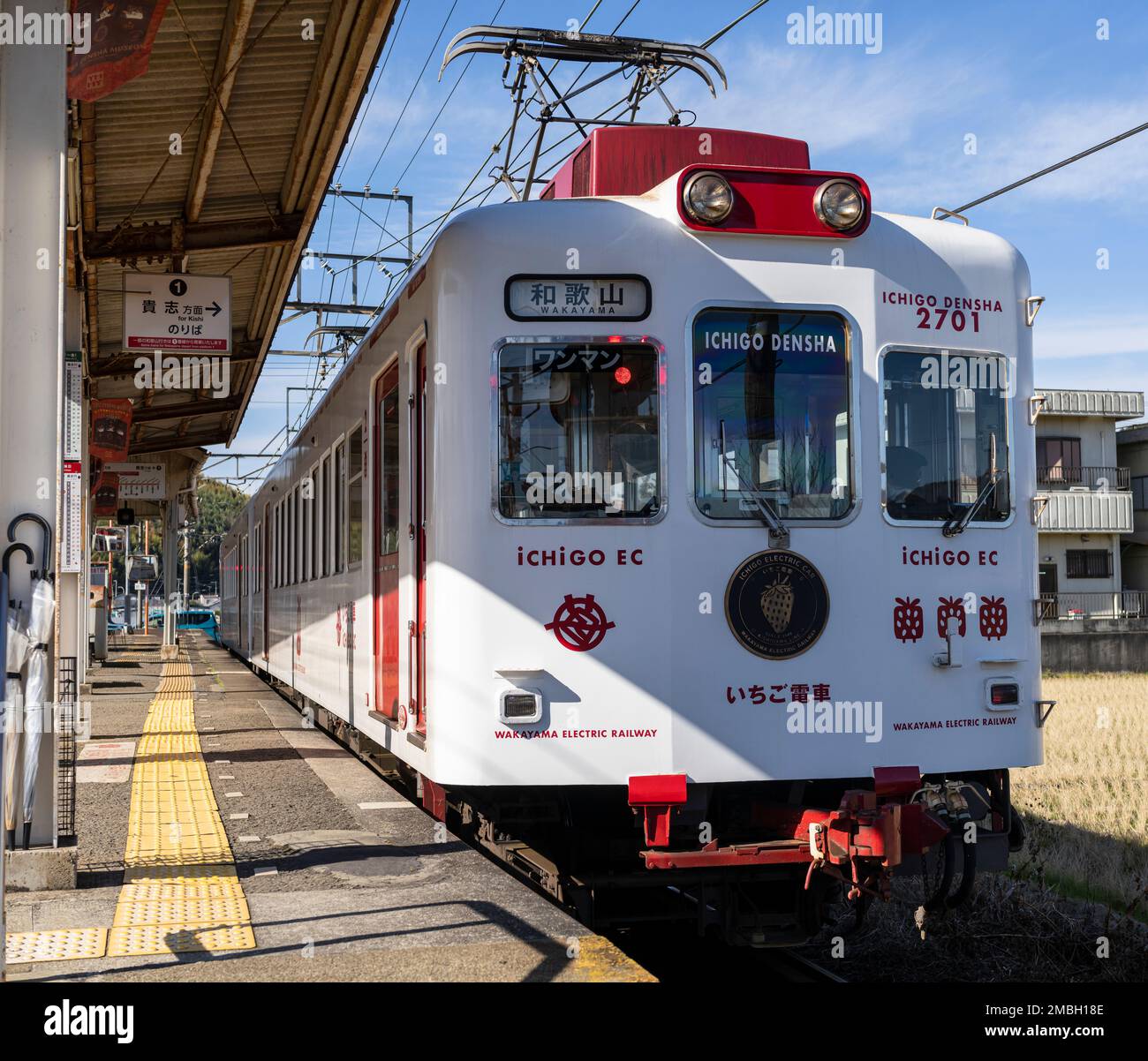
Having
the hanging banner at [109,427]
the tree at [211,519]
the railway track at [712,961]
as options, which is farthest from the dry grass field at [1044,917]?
the tree at [211,519]

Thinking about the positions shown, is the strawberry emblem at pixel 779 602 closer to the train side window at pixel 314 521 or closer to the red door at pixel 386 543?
the red door at pixel 386 543

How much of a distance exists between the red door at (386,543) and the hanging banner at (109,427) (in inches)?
402

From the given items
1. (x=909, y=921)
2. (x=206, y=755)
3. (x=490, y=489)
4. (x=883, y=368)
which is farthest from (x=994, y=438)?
(x=206, y=755)

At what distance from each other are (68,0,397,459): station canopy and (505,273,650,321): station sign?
13.1ft

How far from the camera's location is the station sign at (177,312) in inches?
461

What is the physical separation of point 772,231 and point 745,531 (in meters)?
1.25

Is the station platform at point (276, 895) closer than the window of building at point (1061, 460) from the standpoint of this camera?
Yes

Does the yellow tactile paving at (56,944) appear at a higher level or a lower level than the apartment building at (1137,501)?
lower

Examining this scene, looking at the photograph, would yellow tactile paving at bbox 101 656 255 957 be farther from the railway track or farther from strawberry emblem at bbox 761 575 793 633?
strawberry emblem at bbox 761 575 793 633

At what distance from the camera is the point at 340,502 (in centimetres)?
866

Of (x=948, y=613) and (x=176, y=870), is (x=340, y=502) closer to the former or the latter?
(x=176, y=870)

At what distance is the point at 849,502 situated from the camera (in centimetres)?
525

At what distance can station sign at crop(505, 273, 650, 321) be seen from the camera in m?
5.15

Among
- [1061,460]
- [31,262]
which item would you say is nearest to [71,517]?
[31,262]
